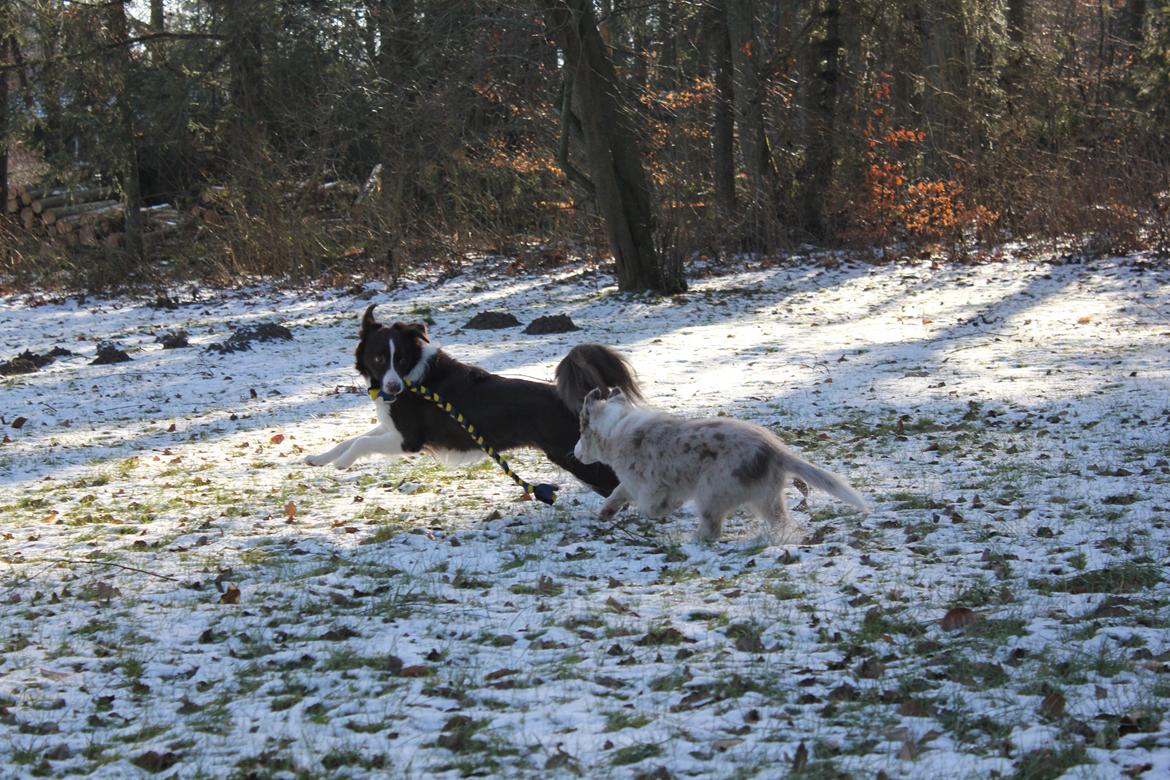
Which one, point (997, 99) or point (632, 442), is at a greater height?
point (997, 99)

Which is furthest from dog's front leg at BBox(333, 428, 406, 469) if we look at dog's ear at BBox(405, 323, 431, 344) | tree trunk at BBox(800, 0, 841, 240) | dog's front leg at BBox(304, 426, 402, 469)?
tree trunk at BBox(800, 0, 841, 240)

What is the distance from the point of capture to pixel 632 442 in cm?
714

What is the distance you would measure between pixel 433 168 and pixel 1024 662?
812 inches

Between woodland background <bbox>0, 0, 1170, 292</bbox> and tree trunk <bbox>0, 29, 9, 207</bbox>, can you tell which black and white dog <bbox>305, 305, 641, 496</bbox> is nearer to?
woodland background <bbox>0, 0, 1170, 292</bbox>

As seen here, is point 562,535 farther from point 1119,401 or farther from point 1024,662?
point 1119,401

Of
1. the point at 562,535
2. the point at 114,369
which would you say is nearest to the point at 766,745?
the point at 562,535

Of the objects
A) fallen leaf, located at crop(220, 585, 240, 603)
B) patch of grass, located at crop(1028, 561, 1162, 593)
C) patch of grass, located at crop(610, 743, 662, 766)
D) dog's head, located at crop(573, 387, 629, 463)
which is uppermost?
dog's head, located at crop(573, 387, 629, 463)

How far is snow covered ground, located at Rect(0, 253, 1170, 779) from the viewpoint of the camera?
13.4ft

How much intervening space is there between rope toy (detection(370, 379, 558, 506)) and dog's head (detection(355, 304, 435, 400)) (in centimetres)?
7

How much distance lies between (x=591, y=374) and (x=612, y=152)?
36.4 ft

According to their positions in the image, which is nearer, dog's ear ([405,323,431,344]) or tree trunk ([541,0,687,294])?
dog's ear ([405,323,431,344])

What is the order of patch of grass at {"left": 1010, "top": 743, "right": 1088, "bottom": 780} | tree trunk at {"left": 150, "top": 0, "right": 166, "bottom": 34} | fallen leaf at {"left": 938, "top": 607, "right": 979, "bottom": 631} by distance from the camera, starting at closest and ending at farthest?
patch of grass at {"left": 1010, "top": 743, "right": 1088, "bottom": 780}
fallen leaf at {"left": 938, "top": 607, "right": 979, "bottom": 631}
tree trunk at {"left": 150, "top": 0, "right": 166, "bottom": 34}

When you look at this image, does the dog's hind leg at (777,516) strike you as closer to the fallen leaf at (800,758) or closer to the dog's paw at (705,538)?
the dog's paw at (705,538)

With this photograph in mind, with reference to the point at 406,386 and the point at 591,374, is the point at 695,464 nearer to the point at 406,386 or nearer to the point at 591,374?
the point at 591,374
